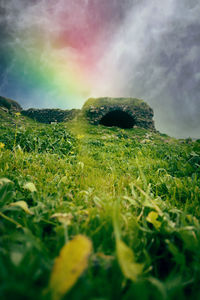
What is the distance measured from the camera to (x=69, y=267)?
384 mm

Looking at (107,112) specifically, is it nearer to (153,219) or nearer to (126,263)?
(153,219)

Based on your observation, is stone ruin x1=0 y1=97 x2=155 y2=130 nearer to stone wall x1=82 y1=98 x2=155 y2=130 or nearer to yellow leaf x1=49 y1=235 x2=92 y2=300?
stone wall x1=82 y1=98 x2=155 y2=130

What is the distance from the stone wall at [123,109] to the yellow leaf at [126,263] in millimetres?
13011

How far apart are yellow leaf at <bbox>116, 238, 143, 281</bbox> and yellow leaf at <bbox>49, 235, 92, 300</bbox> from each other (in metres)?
0.10

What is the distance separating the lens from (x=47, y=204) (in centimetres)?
91

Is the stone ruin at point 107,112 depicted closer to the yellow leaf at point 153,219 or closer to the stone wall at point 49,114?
the stone wall at point 49,114

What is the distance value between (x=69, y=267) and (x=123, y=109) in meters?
15.3

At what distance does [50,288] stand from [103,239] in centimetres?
37

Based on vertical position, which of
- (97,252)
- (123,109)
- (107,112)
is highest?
(123,109)

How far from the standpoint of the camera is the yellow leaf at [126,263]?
0.43 meters

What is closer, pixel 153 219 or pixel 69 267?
pixel 69 267

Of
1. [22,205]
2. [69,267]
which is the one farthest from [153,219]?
[22,205]

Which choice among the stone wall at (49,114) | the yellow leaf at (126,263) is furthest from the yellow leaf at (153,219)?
the stone wall at (49,114)

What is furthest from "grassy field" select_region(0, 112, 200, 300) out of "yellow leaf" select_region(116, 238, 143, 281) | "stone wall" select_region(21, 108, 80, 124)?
"stone wall" select_region(21, 108, 80, 124)
